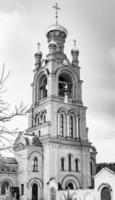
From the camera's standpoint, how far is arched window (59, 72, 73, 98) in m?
44.9

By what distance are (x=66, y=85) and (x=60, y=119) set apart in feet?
16.2

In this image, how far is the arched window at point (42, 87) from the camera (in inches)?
1797

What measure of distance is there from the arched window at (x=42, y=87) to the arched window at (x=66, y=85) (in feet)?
6.66

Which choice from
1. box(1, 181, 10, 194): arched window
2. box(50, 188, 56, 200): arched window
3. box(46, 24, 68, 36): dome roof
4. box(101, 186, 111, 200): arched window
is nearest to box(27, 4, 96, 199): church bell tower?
box(46, 24, 68, 36): dome roof

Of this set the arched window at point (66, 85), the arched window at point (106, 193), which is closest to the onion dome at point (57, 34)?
the arched window at point (66, 85)

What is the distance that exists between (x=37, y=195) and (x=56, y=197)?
2.66 m

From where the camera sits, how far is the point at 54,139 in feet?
133

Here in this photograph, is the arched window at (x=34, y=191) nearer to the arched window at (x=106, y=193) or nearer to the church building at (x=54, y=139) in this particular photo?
the church building at (x=54, y=139)

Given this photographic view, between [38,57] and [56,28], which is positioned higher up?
[56,28]

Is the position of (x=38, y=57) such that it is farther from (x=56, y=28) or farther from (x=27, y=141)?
(x=27, y=141)

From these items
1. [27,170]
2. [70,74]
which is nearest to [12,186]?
[27,170]

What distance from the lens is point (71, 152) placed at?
41844 mm

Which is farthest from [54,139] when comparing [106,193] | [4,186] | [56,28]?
[56,28]

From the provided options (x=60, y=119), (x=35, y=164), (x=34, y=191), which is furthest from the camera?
(x=60, y=119)
